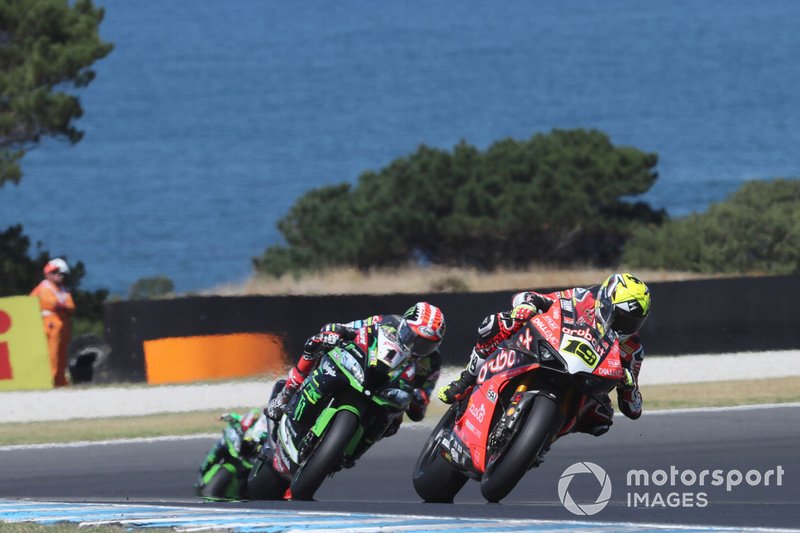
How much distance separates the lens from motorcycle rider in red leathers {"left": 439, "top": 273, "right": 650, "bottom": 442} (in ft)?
25.0

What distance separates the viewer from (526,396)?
7352 mm

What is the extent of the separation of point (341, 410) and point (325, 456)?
1.11 ft

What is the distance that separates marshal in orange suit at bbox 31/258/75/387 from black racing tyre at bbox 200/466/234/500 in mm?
6605

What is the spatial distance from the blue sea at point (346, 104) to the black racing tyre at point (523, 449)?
5132 centimetres

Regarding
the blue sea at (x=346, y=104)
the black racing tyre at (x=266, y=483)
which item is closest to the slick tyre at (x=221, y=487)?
the black racing tyre at (x=266, y=483)

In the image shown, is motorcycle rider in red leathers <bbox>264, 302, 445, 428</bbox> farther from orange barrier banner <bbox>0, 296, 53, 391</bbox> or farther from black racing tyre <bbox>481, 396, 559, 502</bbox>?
orange barrier banner <bbox>0, 296, 53, 391</bbox>

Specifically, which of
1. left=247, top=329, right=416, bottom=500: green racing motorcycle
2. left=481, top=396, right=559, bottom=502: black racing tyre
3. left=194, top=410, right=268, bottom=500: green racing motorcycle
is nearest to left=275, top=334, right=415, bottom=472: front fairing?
left=247, top=329, right=416, bottom=500: green racing motorcycle

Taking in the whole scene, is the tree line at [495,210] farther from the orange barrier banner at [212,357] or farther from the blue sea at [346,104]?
the blue sea at [346,104]

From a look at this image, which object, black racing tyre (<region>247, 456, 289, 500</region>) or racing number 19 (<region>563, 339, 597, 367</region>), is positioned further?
black racing tyre (<region>247, 456, 289, 500</region>)

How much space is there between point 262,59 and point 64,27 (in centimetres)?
7254

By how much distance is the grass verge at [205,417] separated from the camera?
12.4 metres

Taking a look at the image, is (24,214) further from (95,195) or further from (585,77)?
(585,77)

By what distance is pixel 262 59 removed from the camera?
3725 inches

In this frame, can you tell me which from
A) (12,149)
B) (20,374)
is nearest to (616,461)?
(20,374)
